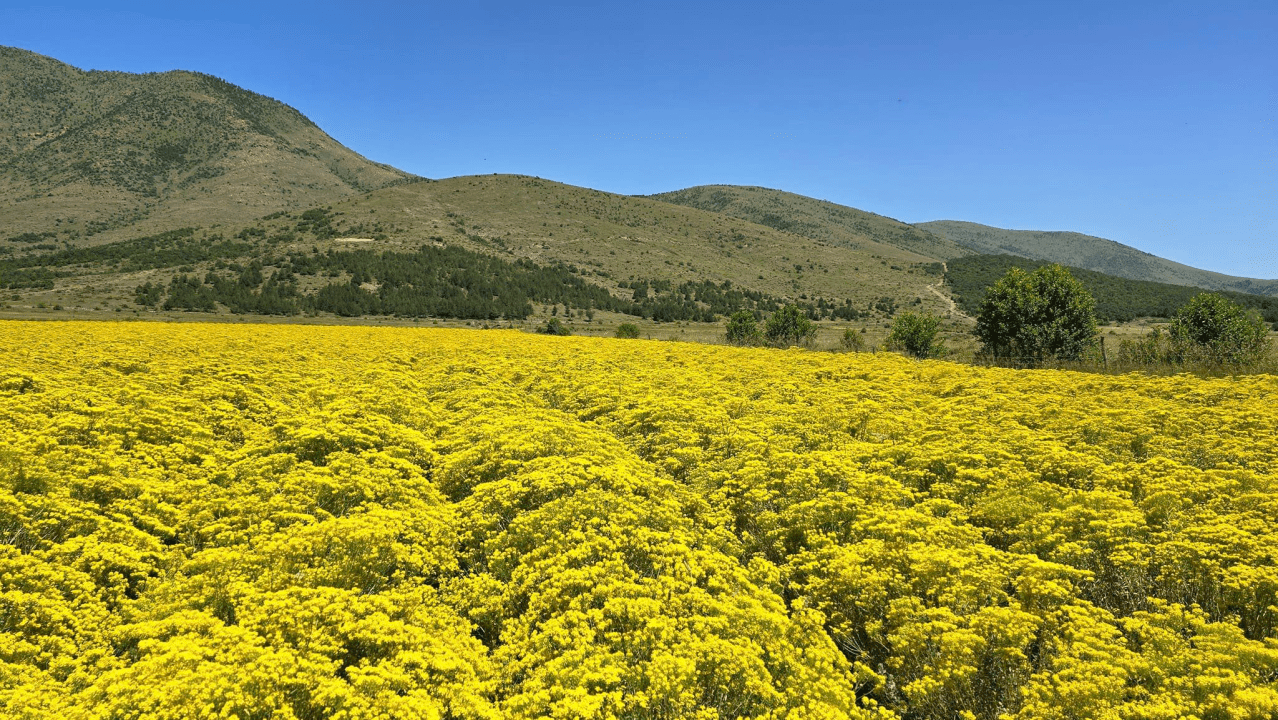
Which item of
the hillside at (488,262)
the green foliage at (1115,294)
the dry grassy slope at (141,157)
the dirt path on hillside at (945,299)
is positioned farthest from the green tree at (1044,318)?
the dry grassy slope at (141,157)

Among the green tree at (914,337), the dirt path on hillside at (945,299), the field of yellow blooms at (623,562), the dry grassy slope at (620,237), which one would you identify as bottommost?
the field of yellow blooms at (623,562)

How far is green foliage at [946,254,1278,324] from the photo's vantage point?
80.9 meters

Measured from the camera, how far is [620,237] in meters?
119

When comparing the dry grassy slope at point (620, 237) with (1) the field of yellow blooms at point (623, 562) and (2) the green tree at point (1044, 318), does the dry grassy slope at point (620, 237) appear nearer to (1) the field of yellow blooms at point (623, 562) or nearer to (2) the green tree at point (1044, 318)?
(2) the green tree at point (1044, 318)

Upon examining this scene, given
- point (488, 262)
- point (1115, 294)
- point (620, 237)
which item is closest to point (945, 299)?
point (1115, 294)

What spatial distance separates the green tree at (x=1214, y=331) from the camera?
24625mm

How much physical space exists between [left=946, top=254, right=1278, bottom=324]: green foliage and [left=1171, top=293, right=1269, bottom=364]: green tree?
142 feet

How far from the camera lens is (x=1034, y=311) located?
32781 millimetres

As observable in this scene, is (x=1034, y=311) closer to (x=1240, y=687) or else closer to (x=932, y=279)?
(x=1240, y=687)

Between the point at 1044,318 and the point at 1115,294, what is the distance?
83543 millimetres

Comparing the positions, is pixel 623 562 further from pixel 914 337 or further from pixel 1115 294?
pixel 1115 294

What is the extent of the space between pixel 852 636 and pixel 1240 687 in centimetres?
318

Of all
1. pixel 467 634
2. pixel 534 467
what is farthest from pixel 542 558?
pixel 534 467

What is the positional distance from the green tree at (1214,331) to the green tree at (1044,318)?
13.1 feet
